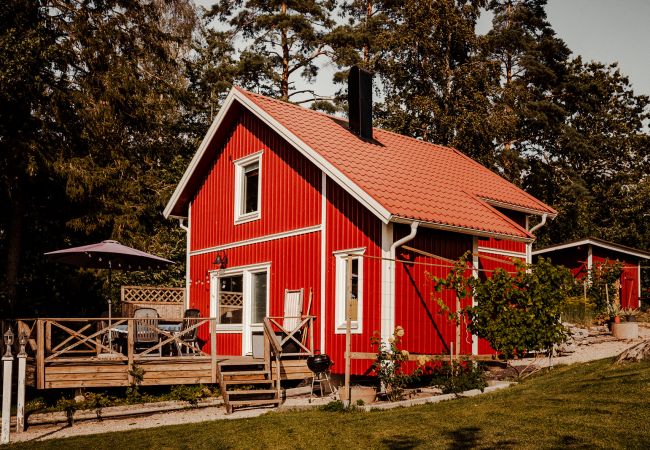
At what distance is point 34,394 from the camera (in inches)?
536

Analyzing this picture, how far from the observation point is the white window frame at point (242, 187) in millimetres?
16641

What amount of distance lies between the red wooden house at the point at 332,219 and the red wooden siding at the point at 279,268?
0.03 m

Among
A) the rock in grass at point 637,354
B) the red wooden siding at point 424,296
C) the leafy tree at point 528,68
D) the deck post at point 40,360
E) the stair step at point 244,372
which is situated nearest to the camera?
the rock in grass at point 637,354

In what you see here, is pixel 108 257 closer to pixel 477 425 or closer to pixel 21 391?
pixel 21 391

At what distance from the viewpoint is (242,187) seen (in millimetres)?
17562

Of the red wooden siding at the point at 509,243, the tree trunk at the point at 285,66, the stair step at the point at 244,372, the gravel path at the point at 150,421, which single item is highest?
the tree trunk at the point at 285,66

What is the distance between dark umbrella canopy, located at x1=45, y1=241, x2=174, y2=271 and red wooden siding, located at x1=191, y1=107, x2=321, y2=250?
2.59 meters

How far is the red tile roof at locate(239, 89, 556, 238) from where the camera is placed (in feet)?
44.0

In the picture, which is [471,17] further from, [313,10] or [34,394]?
[34,394]

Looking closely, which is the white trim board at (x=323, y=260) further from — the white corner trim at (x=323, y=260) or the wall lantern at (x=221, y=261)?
the wall lantern at (x=221, y=261)

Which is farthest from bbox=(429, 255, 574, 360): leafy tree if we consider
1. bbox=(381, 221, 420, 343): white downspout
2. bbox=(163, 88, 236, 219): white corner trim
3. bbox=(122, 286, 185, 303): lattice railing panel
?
bbox=(122, 286, 185, 303): lattice railing panel

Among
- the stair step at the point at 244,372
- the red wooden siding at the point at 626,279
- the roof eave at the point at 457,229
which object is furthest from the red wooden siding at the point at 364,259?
the red wooden siding at the point at 626,279

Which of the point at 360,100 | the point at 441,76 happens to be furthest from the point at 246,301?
the point at 441,76

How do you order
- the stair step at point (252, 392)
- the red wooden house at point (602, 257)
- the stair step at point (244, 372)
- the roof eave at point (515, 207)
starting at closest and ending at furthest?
the stair step at point (252, 392)
the stair step at point (244, 372)
the roof eave at point (515, 207)
the red wooden house at point (602, 257)
